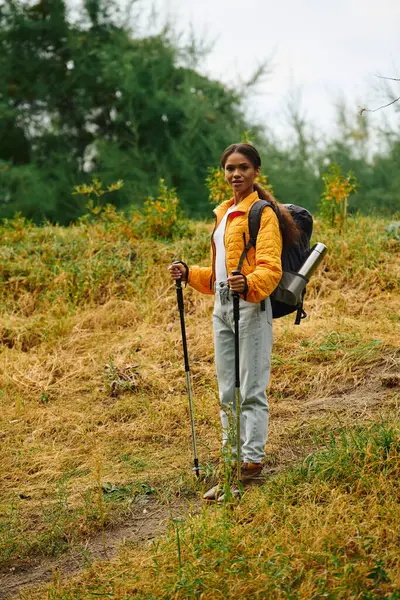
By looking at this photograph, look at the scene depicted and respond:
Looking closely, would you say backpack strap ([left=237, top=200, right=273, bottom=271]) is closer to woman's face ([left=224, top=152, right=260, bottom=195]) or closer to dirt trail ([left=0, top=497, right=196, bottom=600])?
woman's face ([left=224, top=152, right=260, bottom=195])

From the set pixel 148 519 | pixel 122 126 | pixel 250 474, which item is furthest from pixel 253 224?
pixel 122 126

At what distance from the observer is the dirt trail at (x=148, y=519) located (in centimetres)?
367

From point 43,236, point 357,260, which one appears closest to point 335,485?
point 357,260

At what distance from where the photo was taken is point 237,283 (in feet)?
12.1

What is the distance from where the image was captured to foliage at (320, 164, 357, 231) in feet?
28.0

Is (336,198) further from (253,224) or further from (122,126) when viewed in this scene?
(122,126)

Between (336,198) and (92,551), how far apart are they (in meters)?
5.90

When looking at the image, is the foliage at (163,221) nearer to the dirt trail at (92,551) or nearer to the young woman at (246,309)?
the young woman at (246,309)

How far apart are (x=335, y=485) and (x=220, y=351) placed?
100 cm

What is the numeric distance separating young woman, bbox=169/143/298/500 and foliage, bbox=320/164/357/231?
4.58m

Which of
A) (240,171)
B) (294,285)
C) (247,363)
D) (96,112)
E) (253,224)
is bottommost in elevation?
(247,363)

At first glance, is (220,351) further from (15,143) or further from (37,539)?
(15,143)

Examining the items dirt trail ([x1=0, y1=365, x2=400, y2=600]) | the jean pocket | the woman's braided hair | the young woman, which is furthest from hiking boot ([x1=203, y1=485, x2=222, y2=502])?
the woman's braided hair

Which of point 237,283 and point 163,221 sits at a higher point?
point 237,283
